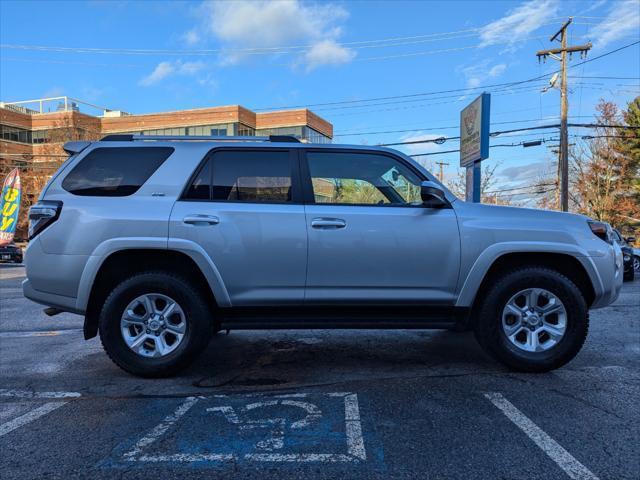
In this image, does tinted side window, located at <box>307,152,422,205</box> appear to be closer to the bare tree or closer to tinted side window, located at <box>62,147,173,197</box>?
tinted side window, located at <box>62,147,173,197</box>

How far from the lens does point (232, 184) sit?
4.25 m

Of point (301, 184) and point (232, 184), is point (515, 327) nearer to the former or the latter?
point (301, 184)

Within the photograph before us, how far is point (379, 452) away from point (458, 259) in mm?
1911

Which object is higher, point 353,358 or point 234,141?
point 234,141

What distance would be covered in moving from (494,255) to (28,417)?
3755 mm

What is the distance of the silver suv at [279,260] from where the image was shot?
4051 mm

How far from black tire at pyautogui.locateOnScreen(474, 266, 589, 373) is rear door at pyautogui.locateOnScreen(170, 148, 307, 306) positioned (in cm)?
163

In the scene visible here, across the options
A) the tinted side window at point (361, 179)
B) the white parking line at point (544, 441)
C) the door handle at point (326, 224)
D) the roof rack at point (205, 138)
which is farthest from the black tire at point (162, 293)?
the white parking line at point (544, 441)

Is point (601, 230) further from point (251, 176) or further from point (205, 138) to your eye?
point (205, 138)

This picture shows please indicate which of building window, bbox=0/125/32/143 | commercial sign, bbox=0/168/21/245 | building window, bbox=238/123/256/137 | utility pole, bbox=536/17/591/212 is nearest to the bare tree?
utility pole, bbox=536/17/591/212

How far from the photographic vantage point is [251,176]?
4270mm

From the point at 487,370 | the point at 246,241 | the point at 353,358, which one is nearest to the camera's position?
the point at 246,241

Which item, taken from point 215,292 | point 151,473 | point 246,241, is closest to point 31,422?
point 151,473

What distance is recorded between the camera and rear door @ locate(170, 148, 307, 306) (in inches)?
159
